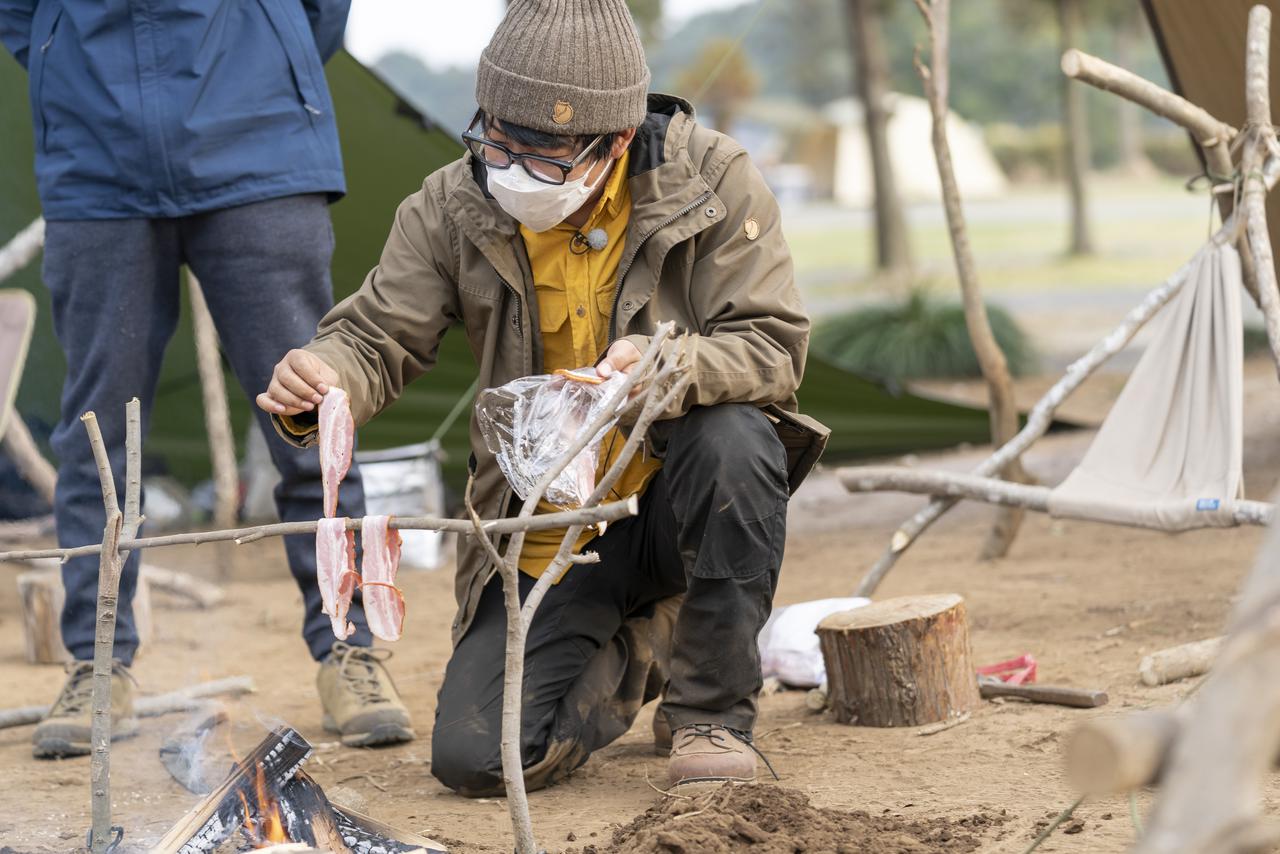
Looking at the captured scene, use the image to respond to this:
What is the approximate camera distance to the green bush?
371 inches

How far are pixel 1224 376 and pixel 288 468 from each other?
2077mm

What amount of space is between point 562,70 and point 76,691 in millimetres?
1588

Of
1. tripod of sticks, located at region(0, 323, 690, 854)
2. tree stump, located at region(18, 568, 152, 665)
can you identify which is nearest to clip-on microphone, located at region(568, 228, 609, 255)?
tripod of sticks, located at region(0, 323, 690, 854)

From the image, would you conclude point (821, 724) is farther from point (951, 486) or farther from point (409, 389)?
point (409, 389)

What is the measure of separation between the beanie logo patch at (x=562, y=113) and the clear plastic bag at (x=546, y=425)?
39 cm

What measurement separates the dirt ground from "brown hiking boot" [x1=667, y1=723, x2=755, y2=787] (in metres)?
0.08

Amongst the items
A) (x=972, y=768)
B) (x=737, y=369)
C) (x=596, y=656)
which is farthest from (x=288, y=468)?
(x=972, y=768)

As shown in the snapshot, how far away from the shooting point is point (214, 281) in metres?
3.05

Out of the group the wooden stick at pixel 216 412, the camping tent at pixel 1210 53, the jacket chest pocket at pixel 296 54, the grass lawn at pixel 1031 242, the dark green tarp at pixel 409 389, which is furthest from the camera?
the grass lawn at pixel 1031 242

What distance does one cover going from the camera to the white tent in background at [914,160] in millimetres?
32500

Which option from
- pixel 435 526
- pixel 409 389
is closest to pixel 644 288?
pixel 435 526

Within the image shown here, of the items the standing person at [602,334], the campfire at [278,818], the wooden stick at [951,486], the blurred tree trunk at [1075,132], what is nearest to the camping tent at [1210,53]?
the wooden stick at [951,486]

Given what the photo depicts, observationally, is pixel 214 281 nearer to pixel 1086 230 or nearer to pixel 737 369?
pixel 737 369

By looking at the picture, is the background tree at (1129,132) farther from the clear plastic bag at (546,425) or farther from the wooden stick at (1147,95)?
the clear plastic bag at (546,425)
